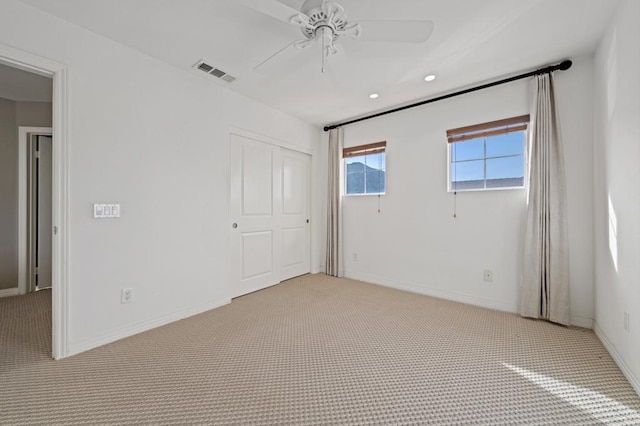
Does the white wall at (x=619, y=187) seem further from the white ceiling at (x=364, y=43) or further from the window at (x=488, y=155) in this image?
the window at (x=488, y=155)

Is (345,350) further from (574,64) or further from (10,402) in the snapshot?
(574,64)

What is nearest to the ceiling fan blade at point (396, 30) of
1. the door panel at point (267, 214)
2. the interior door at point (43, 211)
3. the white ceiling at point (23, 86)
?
the door panel at point (267, 214)

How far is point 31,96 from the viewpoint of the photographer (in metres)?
3.22

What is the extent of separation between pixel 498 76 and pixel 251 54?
2.52 meters

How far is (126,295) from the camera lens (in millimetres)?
2244

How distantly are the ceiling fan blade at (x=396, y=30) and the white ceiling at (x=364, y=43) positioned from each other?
241mm

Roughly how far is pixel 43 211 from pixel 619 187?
607 centimetres

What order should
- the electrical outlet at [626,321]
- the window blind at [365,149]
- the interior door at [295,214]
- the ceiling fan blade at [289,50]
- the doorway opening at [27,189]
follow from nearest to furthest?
the electrical outlet at [626,321] < the ceiling fan blade at [289,50] < the doorway opening at [27,189] < the window blind at [365,149] < the interior door at [295,214]

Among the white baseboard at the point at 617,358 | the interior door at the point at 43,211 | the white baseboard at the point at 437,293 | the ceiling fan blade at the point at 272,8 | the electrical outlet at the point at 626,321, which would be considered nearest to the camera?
the ceiling fan blade at the point at 272,8

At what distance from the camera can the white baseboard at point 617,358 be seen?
1.57 m

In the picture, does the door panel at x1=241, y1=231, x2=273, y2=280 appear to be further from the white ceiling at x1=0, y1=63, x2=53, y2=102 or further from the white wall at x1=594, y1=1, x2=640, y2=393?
the white wall at x1=594, y1=1, x2=640, y2=393

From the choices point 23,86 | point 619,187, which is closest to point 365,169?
point 619,187

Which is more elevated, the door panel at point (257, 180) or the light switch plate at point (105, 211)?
the door panel at point (257, 180)

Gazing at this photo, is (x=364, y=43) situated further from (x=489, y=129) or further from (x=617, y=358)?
(x=617, y=358)
